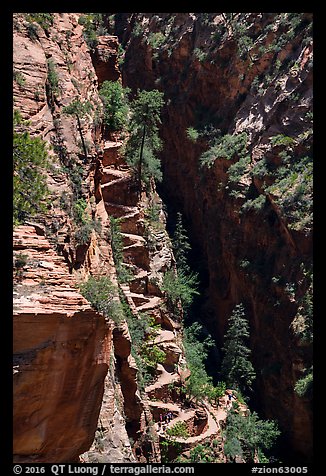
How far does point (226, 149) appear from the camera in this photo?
3441 centimetres

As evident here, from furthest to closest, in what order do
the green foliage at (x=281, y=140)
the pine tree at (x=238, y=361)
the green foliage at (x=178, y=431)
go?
the green foliage at (x=281, y=140) < the pine tree at (x=238, y=361) < the green foliage at (x=178, y=431)

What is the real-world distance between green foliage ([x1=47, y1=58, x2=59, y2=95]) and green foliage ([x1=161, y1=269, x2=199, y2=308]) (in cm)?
1386

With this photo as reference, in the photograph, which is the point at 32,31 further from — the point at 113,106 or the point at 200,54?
the point at 200,54

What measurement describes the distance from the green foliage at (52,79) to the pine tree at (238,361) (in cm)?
1768

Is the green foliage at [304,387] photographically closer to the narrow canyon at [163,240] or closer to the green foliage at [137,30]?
the narrow canyon at [163,240]

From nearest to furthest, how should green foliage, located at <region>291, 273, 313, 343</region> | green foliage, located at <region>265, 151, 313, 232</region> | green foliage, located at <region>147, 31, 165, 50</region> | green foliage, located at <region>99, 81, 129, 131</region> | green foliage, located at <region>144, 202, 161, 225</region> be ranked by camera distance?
green foliage, located at <region>291, 273, 313, 343</region> < green foliage, located at <region>99, 81, 129, 131</region> < green foliage, located at <region>265, 151, 313, 232</region> < green foliage, located at <region>144, 202, 161, 225</region> < green foliage, located at <region>147, 31, 165, 50</region>

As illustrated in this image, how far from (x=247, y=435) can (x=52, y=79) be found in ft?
60.5

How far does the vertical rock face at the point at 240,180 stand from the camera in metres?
28.5

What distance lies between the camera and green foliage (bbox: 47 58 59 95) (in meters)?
16.1

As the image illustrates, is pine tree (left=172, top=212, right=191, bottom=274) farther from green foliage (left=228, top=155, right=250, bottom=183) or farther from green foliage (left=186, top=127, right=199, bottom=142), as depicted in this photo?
green foliage (left=186, top=127, right=199, bottom=142)

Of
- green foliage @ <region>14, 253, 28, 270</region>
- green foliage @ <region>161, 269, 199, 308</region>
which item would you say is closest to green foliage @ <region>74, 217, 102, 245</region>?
green foliage @ <region>14, 253, 28, 270</region>

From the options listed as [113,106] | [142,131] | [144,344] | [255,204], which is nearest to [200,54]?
[142,131]

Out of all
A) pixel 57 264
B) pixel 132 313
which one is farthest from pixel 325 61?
pixel 132 313

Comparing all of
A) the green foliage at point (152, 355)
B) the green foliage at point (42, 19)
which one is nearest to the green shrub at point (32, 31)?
the green foliage at point (42, 19)
